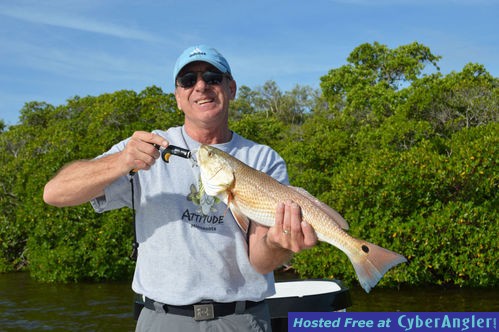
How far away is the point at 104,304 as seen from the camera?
1673cm

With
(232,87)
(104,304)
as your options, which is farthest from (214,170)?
(104,304)

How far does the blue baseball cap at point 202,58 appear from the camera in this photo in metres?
3.43

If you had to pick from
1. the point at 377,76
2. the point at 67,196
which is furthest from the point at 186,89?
the point at 377,76

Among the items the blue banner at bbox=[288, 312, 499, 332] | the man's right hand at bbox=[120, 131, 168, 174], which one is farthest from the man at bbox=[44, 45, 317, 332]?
the blue banner at bbox=[288, 312, 499, 332]

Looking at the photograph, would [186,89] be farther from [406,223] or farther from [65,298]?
[65,298]

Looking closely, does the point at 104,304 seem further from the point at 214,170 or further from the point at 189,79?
the point at 214,170

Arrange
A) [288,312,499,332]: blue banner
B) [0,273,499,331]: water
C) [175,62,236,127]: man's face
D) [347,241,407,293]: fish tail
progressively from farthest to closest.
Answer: [0,273,499,331]: water
[288,312,499,332]: blue banner
[175,62,236,127]: man's face
[347,241,407,293]: fish tail

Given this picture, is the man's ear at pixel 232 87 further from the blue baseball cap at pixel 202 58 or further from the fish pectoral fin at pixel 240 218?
the fish pectoral fin at pixel 240 218

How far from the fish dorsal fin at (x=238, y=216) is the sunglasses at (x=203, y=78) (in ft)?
2.52

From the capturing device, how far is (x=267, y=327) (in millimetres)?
3381

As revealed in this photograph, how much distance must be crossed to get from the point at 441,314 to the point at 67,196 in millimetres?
3697

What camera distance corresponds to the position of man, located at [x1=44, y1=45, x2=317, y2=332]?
3094 millimetres

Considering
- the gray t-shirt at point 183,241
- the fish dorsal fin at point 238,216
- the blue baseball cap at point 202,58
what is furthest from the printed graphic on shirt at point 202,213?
the blue baseball cap at point 202,58

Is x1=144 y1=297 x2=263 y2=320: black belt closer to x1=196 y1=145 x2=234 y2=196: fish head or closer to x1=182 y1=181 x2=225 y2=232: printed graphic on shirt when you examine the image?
x1=182 y1=181 x2=225 y2=232: printed graphic on shirt
